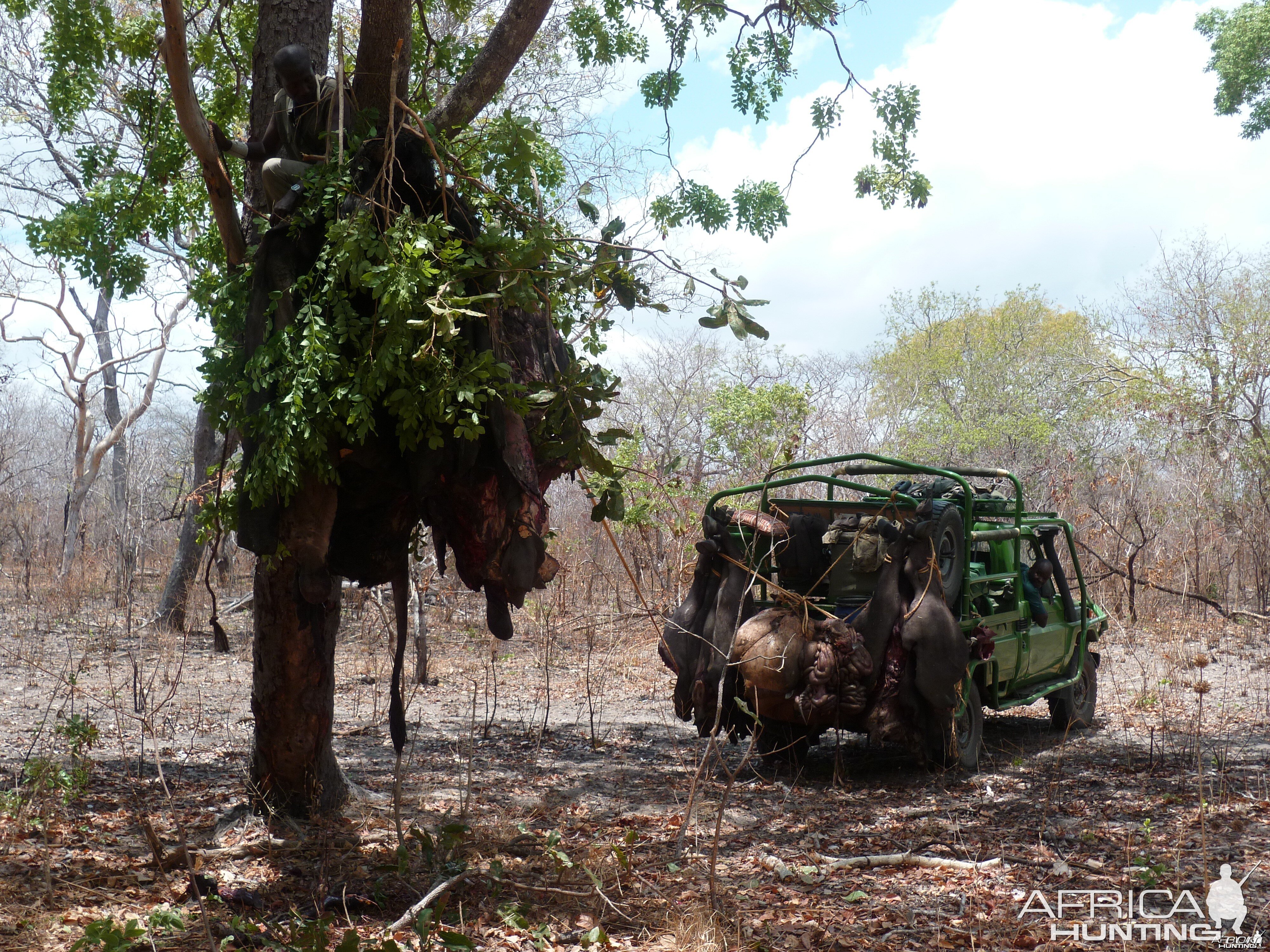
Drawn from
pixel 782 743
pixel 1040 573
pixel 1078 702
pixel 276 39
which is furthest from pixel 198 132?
pixel 1078 702

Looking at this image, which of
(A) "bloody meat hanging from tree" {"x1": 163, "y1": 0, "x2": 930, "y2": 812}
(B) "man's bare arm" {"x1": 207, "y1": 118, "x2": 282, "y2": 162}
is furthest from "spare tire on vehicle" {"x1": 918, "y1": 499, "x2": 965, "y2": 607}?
(B) "man's bare arm" {"x1": 207, "y1": 118, "x2": 282, "y2": 162}

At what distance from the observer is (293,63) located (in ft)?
14.0

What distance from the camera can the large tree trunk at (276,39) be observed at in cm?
532

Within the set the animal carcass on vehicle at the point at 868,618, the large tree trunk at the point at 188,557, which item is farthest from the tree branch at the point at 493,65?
the large tree trunk at the point at 188,557

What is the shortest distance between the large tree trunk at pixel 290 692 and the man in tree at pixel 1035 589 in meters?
5.74

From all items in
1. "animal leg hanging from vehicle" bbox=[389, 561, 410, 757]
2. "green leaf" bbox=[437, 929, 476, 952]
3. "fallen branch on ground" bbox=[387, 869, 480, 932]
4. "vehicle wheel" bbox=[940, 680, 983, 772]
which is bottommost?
"fallen branch on ground" bbox=[387, 869, 480, 932]

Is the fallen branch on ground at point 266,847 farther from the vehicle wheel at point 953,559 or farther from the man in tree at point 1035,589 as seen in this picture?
the man in tree at point 1035,589

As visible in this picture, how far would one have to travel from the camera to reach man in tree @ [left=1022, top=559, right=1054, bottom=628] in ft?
26.8

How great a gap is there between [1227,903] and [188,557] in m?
14.5

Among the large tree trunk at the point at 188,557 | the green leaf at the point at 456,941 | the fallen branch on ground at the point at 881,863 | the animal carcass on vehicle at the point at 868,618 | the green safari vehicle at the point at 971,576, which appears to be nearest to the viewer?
the green leaf at the point at 456,941

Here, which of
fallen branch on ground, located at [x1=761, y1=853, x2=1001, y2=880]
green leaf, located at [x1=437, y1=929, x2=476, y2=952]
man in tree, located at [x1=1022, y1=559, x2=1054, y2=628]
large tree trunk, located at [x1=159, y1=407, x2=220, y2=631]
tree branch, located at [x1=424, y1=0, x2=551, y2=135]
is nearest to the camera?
green leaf, located at [x1=437, y1=929, x2=476, y2=952]

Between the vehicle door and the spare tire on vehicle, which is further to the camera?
the vehicle door

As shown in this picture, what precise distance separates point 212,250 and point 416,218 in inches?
104

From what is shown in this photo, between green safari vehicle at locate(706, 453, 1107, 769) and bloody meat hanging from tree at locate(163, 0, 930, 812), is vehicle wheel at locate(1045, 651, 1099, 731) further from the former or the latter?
bloody meat hanging from tree at locate(163, 0, 930, 812)
